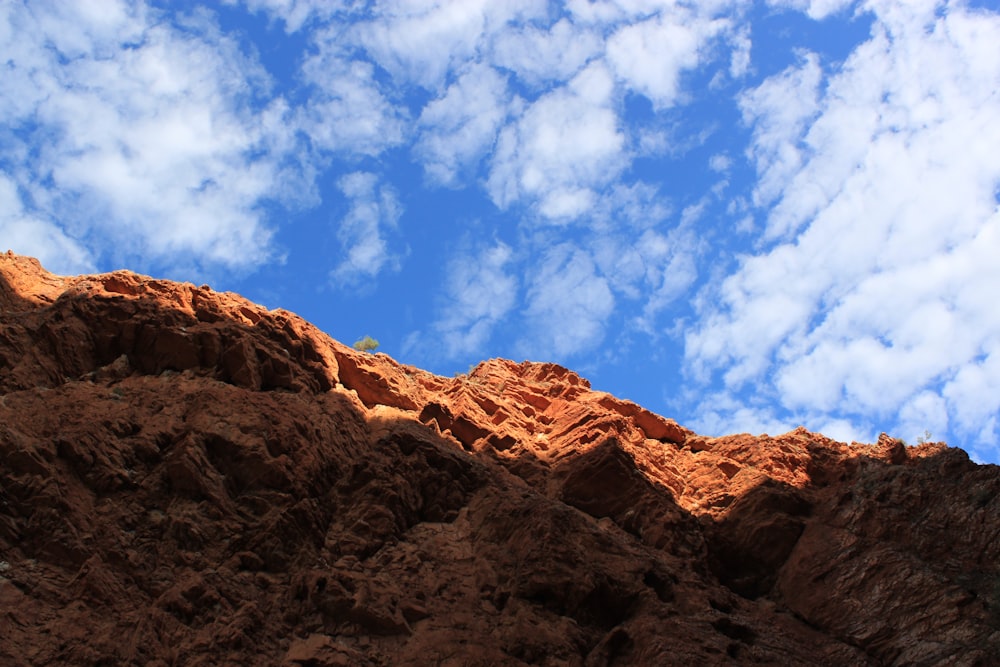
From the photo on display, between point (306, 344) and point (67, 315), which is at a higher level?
point (306, 344)

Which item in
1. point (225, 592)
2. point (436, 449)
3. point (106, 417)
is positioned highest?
point (436, 449)

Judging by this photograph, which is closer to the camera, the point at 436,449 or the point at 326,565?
the point at 326,565

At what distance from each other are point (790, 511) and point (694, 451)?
546 cm

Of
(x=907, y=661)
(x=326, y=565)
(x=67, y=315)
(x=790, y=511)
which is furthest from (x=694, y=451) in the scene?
(x=67, y=315)

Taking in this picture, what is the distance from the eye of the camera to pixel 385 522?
2027 cm

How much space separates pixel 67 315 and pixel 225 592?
8720 millimetres

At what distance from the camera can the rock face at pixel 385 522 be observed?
16.5m

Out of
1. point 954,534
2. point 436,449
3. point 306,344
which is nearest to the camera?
point 954,534

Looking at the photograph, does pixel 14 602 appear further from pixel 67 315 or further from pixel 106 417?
pixel 67 315

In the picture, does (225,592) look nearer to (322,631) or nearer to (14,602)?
(322,631)

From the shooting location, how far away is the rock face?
16484mm

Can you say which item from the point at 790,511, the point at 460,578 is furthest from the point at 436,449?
the point at 790,511

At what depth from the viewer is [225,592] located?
16.8 metres

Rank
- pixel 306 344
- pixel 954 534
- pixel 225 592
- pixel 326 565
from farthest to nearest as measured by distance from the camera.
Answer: pixel 306 344 → pixel 954 534 → pixel 326 565 → pixel 225 592
